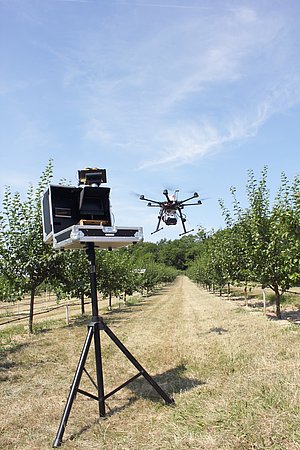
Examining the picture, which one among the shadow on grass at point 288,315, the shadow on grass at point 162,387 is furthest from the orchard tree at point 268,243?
the shadow on grass at point 162,387

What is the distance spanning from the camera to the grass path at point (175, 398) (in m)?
4.38

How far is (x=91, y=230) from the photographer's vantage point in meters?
5.27

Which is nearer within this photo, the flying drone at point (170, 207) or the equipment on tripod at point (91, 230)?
the equipment on tripod at point (91, 230)

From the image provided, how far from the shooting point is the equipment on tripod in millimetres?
5348

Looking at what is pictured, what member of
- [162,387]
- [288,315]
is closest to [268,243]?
[288,315]

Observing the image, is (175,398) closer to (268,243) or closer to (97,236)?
(97,236)

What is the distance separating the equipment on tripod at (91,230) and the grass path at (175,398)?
56cm

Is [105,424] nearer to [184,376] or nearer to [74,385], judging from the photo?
[74,385]

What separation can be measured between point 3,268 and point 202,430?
11.5 metres

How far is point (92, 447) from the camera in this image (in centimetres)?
450

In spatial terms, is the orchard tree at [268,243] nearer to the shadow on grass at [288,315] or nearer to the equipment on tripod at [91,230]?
the shadow on grass at [288,315]

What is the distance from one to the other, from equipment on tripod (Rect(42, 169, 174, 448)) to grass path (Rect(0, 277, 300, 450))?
56cm

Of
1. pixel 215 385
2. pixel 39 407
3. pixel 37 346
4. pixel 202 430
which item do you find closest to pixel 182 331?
pixel 37 346

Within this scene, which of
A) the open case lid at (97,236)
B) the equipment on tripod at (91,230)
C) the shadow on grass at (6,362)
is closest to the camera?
the open case lid at (97,236)
